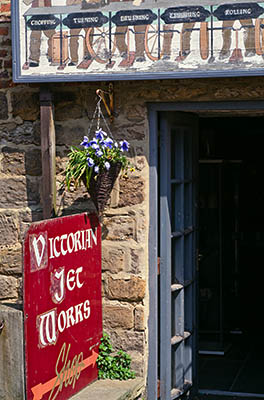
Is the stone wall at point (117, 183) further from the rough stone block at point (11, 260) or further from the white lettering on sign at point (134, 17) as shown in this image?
the white lettering on sign at point (134, 17)

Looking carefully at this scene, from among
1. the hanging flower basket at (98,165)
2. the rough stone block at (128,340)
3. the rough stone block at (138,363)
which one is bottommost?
the rough stone block at (138,363)

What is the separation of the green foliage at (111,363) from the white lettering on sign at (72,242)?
0.76 meters

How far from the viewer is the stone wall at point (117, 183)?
5430mm

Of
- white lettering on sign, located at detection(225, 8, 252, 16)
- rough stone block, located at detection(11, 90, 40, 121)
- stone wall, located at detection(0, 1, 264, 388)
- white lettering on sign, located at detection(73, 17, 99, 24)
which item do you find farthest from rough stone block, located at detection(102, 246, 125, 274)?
white lettering on sign, located at detection(225, 8, 252, 16)

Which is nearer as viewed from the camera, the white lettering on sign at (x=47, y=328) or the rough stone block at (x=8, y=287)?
the white lettering on sign at (x=47, y=328)

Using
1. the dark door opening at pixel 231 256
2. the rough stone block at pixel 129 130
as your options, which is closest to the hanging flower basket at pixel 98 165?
the rough stone block at pixel 129 130

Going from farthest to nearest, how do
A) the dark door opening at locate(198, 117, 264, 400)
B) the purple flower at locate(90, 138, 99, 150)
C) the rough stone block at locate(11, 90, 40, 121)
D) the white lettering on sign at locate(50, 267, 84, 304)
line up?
1. the dark door opening at locate(198, 117, 264, 400)
2. the rough stone block at locate(11, 90, 40, 121)
3. the purple flower at locate(90, 138, 99, 150)
4. the white lettering on sign at locate(50, 267, 84, 304)

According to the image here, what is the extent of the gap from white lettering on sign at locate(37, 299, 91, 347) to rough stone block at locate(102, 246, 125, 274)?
0.47 meters

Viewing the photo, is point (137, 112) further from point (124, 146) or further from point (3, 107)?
point (3, 107)

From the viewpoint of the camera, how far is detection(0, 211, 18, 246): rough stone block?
18.7ft

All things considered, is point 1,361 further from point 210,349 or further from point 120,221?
point 210,349

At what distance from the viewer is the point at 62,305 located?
4738mm

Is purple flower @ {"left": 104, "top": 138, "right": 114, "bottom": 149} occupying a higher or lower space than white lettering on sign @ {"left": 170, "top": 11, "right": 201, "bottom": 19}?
lower

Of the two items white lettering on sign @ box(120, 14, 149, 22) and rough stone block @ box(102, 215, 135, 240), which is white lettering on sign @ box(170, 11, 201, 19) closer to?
white lettering on sign @ box(120, 14, 149, 22)
